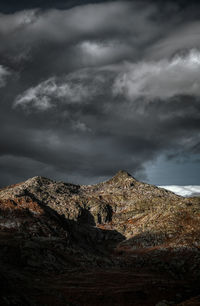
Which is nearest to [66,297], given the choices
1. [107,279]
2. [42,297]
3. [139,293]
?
[42,297]

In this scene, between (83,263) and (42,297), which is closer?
(42,297)

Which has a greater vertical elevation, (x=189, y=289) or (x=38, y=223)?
(x=38, y=223)

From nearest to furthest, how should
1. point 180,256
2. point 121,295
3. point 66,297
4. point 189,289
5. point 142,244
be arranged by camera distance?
point 66,297 → point 121,295 → point 189,289 → point 180,256 → point 142,244

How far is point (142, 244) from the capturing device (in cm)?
19975

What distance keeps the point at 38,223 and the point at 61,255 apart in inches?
2077

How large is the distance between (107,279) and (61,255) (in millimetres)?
35558

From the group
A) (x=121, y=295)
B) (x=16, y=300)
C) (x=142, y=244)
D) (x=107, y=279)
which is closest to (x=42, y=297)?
(x=16, y=300)

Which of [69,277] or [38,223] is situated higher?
[38,223]

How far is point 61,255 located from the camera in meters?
130

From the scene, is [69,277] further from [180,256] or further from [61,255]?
[180,256]

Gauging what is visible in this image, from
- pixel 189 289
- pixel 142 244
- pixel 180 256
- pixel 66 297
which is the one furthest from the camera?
pixel 142 244

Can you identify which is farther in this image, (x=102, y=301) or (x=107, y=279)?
(x=107, y=279)

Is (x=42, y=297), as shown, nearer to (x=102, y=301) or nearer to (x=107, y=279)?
(x=102, y=301)

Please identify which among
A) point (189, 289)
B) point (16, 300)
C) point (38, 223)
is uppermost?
point (38, 223)
